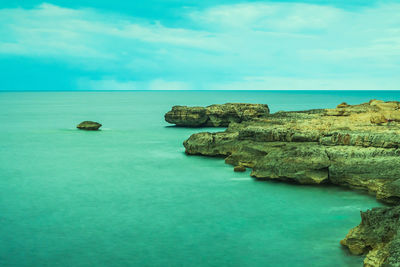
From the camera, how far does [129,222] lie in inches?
461

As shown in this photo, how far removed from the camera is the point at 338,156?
15.2m

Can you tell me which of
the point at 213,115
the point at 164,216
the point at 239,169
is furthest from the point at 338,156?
the point at 213,115

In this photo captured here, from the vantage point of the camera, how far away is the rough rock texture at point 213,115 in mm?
35281

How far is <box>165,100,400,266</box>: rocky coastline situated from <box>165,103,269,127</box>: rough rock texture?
439 inches

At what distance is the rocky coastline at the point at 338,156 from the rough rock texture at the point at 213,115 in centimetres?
1115

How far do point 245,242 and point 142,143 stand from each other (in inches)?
731

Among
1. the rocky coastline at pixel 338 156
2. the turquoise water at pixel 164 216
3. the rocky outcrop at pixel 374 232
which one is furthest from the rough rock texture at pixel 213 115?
the rocky outcrop at pixel 374 232

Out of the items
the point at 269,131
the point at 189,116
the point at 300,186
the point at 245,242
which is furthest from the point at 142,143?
the point at 245,242

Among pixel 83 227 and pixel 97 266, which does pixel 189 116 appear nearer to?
pixel 83 227

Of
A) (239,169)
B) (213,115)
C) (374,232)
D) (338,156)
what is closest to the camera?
(374,232)

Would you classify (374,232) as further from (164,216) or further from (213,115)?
(213,115)

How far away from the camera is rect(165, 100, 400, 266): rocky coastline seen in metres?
8.91

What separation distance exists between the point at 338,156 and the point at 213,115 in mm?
20718

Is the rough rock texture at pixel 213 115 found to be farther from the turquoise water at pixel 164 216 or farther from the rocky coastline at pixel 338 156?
the turquoise water at pixel 164 216
